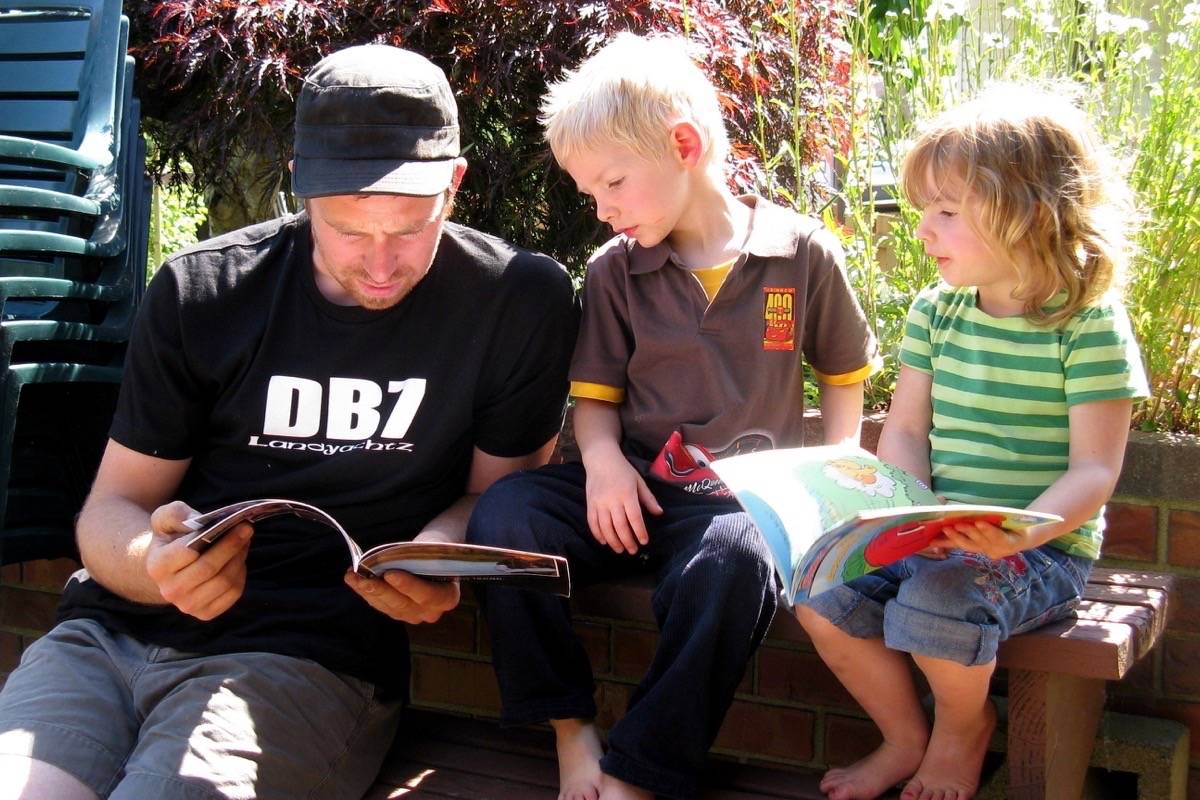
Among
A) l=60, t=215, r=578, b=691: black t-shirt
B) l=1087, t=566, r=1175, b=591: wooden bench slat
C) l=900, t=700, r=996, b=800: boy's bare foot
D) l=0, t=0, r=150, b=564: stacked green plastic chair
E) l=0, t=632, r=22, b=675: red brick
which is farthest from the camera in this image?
l=0, t=632, r=22, b=675: red brick

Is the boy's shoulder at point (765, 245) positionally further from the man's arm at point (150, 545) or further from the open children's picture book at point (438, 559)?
the man's arm at point (150, 545)

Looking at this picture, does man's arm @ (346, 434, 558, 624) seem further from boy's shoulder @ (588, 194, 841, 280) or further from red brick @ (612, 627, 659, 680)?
red brick @ (612, 627, 659, 680)

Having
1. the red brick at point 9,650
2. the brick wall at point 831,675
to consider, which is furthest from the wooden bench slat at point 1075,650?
the red brick at point 9,650

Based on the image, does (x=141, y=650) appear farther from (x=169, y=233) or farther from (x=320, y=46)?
(x=169, y=233)

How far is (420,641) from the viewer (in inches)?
123

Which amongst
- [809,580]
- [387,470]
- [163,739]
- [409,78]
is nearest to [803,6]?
[409,78]

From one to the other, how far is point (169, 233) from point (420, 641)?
5.75 m

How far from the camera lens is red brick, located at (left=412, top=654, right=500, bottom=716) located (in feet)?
10.1

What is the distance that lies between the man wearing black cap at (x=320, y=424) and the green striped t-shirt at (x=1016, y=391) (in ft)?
2.47

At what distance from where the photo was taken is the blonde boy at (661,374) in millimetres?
2322

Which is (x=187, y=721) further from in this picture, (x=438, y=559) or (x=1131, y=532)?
(x=1131, y=532)

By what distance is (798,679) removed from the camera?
2.90 meters

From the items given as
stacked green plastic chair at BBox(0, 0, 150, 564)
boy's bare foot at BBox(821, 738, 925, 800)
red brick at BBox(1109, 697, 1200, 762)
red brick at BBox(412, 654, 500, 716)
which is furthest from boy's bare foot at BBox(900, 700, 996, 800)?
stacked green plastic chair at BBox(0, 0, 150, 564)

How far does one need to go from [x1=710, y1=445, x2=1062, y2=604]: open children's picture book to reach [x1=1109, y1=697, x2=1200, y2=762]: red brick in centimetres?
102
